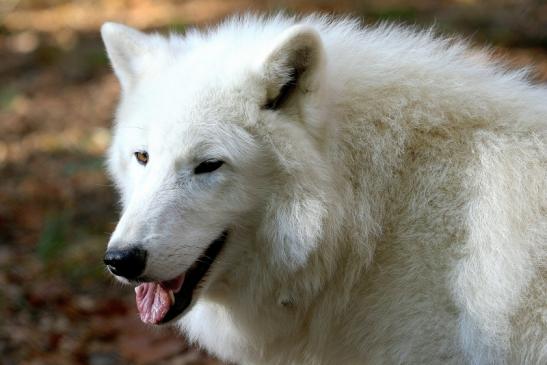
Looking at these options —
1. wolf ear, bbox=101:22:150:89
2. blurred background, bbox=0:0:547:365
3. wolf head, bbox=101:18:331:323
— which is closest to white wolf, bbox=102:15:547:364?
wolf head, bbox=101:18:331:323

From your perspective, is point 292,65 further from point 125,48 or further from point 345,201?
point 125,48

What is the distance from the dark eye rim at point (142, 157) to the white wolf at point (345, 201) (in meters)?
0.05

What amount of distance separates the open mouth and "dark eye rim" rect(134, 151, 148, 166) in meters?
0.53

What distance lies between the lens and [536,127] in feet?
10.9

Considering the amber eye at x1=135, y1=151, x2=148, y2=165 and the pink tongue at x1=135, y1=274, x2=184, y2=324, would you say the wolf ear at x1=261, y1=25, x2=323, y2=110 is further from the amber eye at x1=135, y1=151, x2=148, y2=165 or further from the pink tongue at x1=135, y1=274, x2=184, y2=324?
the pink tongue at x1=135, y1=274, x2=184, y2=324

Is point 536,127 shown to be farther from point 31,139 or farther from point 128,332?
point 31,139

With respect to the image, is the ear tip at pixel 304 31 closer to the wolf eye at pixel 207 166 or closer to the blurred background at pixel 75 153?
the wolf eye at pixel 207 166

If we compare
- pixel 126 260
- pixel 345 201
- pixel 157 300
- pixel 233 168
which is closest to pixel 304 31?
pixel 233 168

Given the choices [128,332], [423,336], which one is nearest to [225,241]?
[423,336]

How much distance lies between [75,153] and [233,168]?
6.63 meters

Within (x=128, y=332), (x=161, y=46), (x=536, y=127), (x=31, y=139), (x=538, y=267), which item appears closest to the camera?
(x=538, y=267)

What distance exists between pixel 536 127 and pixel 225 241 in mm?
1483

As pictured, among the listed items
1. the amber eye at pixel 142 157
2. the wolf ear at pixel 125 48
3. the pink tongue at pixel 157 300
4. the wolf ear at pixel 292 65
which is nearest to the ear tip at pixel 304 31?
the wolf ear at pixel 292 65

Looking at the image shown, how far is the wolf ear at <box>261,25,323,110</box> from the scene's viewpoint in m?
3.19
